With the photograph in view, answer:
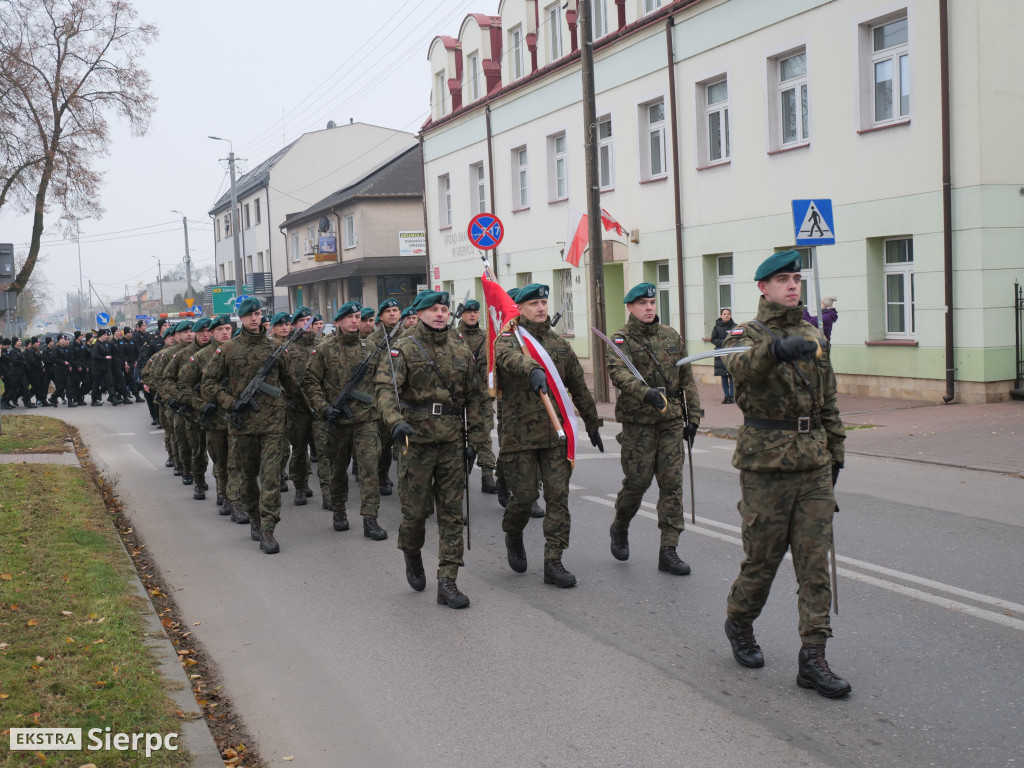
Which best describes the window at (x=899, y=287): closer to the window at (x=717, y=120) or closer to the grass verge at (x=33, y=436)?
the window at (x=717, y=120)

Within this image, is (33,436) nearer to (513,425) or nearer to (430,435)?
(430,435)

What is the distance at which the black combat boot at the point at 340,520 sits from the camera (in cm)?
941

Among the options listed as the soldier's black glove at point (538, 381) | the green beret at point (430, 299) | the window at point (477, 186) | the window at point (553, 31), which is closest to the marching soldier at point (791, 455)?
the soldier's black glove at point (538, 381)

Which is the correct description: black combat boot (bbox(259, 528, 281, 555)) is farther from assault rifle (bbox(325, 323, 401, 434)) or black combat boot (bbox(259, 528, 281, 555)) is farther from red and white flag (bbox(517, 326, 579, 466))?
red and white flag (bbox(517, 326, 579, 466))

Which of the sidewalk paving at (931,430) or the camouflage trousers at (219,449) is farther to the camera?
the sidewalk paving at (931,430)

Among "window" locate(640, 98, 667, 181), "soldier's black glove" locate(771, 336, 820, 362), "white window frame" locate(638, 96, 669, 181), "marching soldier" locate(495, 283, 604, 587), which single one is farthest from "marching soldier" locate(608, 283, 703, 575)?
"window" locate(640, 98, 667, 181)

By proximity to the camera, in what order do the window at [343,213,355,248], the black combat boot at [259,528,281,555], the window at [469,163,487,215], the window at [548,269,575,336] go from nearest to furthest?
the black combat boot at [259,528,281,555] < the window at [548,269,575,336] < the window at [469,163,487,215] < the window at [343,213,355,248]

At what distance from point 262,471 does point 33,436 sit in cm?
1001

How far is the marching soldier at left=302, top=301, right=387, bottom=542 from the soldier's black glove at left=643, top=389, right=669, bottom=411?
3.17 metres

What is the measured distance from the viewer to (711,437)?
589 inches

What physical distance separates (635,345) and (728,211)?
1436 cm

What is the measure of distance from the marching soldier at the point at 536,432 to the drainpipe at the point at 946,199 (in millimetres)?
10591

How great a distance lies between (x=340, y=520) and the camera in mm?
9422

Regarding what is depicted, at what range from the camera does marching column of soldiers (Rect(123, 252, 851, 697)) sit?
4895mm
